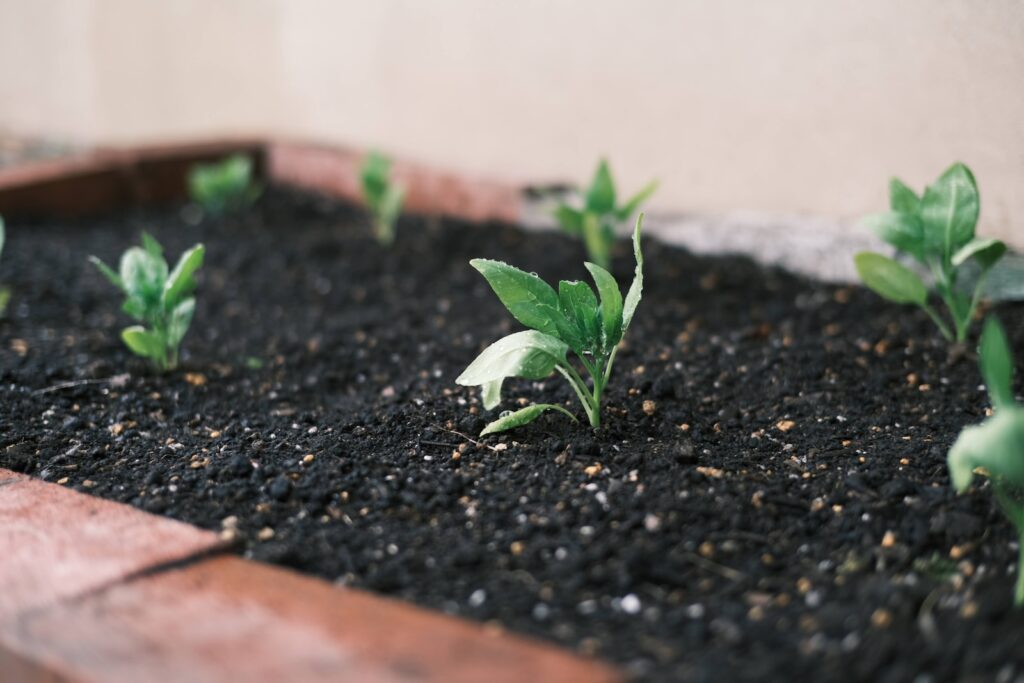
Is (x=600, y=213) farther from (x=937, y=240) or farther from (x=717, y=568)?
(x=717, y=568)

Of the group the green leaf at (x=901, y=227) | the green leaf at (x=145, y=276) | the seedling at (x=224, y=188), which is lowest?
the seedling at (x=224, y=188)

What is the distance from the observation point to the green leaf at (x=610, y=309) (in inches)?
68.2

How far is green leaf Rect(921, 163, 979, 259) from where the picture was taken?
6.52 ft

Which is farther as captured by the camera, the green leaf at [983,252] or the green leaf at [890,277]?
the green leaf at [890,277]

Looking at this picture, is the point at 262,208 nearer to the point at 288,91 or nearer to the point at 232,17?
the point at 288,91

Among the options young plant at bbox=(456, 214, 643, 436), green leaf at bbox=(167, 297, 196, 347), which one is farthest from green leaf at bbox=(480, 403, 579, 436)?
green leaf at bbox=(167, 297, 196, 347)

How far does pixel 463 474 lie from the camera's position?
1668 mm

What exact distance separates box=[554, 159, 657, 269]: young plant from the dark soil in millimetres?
171

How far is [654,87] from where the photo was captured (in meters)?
2.93

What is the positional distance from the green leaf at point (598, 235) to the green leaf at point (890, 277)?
0.78m

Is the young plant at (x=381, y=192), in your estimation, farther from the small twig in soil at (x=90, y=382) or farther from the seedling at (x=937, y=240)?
the seedling at (x=937, y=240)

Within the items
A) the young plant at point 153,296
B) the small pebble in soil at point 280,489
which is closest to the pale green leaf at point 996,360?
the small pebble in soil at point 280,489

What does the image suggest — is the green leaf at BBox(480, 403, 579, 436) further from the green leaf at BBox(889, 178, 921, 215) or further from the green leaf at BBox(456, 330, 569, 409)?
the green leaf at BBox(889, 178, 921, 215)

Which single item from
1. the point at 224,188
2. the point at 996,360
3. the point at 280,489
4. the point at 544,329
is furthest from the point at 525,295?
the point at 224,188
